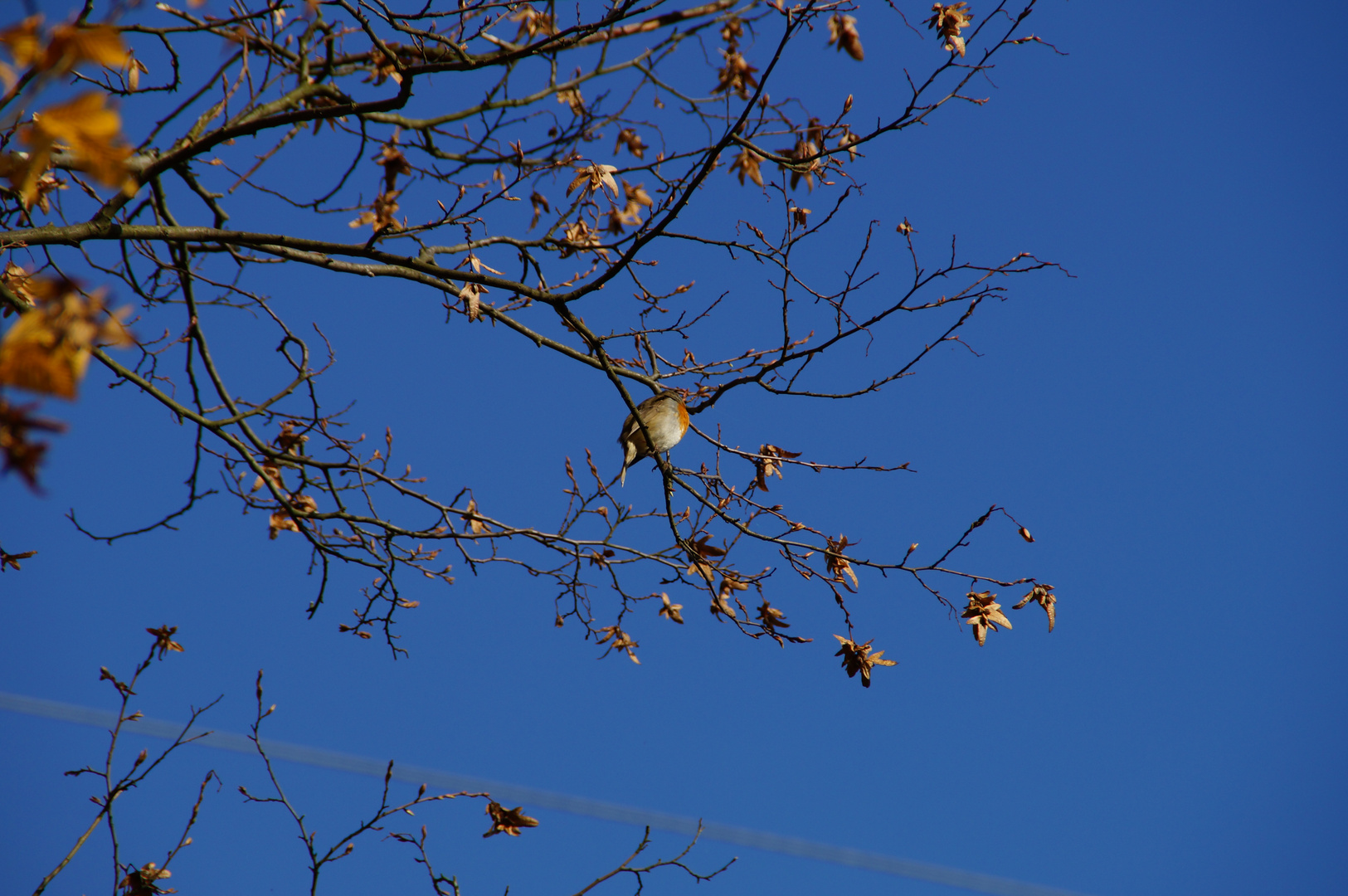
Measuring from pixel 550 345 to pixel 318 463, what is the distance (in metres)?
0.94

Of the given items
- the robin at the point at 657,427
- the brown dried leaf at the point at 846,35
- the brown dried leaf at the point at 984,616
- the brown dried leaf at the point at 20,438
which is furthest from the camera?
the robin at the point at 657,427

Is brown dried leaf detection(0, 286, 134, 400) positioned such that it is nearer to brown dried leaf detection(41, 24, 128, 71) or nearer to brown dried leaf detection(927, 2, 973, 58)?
brown dried leaf detection(41, 24, 128, 71)

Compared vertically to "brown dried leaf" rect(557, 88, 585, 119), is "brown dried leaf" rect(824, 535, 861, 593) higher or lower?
lower

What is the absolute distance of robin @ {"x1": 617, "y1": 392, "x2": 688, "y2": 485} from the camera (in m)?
4.27

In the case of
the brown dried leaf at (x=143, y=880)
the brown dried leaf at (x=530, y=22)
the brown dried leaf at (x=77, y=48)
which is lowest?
the brown dried leaf at (x=143, y=880)

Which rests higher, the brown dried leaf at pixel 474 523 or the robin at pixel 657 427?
the robin at pixel 657 427

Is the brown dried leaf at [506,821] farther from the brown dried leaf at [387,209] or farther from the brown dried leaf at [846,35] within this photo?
the brown dried leaf at [846,35]

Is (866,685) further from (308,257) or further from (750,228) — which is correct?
(308,257)

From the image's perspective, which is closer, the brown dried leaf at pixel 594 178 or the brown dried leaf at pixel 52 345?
the brown dried leaf at pixel 52 345

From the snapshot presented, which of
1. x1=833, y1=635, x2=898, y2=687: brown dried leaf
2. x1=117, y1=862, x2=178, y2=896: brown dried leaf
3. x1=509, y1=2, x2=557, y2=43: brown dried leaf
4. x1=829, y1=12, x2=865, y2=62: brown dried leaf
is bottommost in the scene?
x1=117, y1=862, x2=178, y2=896: brown dried leaf

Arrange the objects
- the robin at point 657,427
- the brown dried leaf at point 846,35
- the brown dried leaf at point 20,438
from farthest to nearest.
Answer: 1. the robin at point 657,427
2. the brown dried leaf at point 846,35
3. the brown dried leaf at point 20,438

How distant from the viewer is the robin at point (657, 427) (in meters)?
4.27

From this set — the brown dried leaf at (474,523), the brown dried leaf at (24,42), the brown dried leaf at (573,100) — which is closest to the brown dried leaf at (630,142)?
the brown dried leaf at (573,100)

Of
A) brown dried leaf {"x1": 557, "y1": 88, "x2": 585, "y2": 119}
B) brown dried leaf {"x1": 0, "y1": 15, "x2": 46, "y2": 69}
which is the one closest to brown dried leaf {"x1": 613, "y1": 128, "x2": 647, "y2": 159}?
brown dried leaf {"x1": 557, "y1": 88, "x2": 585, "y2": 119}
